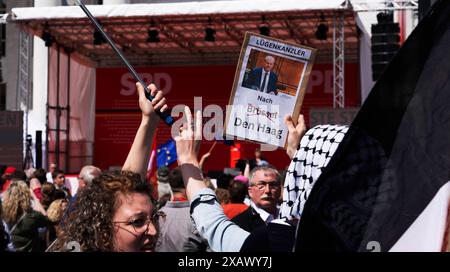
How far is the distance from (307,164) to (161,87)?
21.4 meters

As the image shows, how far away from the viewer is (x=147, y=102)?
2568 millimetres

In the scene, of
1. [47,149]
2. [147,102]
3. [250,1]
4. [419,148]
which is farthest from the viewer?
[47,149]

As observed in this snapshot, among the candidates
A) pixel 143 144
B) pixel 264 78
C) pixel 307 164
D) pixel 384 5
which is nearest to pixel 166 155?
pixel 384 5

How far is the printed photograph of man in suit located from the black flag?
2.03 meters

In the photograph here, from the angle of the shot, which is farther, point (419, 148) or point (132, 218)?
point (132, 218)

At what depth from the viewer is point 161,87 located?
76.4ft

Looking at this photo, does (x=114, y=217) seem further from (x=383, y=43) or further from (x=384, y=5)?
(x=384, y=5)

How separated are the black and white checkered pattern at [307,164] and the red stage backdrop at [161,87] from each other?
19.7 m

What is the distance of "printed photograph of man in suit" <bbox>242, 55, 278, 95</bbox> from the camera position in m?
3.38

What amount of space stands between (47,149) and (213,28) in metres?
5.03

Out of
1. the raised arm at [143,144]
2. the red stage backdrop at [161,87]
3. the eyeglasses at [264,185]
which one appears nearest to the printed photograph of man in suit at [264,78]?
the raised arm at [143,144]

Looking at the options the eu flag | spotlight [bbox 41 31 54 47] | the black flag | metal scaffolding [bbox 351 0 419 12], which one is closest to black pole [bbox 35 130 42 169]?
spotlight [bbox 41 31 54 47]
